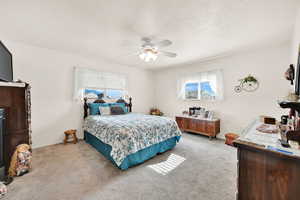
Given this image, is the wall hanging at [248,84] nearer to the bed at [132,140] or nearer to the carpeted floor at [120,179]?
the carpeted floor at [120,179]

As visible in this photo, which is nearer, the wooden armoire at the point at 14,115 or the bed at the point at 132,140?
the wooden armoire at the point at 14,115

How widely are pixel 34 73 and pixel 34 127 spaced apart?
1.35 metres

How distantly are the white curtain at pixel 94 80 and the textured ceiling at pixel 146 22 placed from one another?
3.05 ft

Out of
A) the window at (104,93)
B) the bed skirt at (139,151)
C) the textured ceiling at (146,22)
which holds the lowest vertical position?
the bed skirt at (139,151)

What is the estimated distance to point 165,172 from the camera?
2.20 metres

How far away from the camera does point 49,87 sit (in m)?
3.37

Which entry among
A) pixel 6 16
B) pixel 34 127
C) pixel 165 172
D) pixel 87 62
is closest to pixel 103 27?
pixel 6 16

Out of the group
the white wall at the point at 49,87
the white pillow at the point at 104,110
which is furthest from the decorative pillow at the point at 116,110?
the white wall at the point at 49,87

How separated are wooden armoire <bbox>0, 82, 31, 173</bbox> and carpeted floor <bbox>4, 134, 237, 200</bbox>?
0.53 m

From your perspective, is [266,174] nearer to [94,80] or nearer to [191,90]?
[191,90]

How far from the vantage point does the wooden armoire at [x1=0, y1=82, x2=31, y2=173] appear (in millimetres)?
2096

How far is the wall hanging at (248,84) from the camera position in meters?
3.31

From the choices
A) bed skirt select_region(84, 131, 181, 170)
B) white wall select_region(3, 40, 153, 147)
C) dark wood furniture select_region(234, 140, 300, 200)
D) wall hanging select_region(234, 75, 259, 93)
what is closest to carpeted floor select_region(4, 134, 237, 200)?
bed skirt select_region(84, 131, 181, 170)

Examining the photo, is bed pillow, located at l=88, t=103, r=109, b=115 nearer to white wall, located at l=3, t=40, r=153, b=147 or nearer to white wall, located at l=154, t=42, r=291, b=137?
white wall, located at l=3, t=40, r=153, b=147
